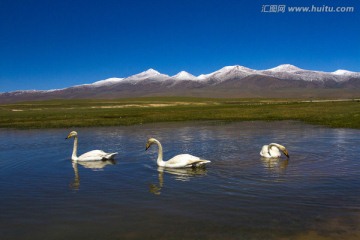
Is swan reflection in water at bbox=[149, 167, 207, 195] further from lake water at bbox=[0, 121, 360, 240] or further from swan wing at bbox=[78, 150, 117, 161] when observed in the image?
swan wing at bbox=[78, 150, 117, 161]

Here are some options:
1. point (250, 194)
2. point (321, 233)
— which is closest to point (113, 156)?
point (250, 194)

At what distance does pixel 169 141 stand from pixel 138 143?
1857mm

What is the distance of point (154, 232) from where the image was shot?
8.42 meters

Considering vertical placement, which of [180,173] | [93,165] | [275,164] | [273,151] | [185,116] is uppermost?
[273,151]

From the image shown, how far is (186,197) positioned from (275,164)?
18.0 feet

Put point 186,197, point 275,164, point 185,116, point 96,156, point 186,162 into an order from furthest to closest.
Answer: point 185,116 → point 96,156 → point 275,164 → point 186,162 → point 186,197

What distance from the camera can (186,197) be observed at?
36.1 feet

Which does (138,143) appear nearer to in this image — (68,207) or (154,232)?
(68,207)

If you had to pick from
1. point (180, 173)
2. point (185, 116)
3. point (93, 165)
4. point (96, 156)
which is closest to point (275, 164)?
point (180, 173)

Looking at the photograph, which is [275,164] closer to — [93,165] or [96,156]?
[93,165]

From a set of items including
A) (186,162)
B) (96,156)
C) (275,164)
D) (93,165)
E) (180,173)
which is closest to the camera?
(180,173)

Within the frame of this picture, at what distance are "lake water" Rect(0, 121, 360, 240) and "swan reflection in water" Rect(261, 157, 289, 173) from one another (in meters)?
0.04

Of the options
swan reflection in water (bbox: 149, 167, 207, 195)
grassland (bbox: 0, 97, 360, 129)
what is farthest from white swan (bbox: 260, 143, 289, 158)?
grassland (bbox: 0, 97, 360, 129)

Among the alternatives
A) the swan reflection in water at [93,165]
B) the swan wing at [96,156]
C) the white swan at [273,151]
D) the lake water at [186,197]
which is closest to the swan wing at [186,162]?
the lake water at [186,197]
